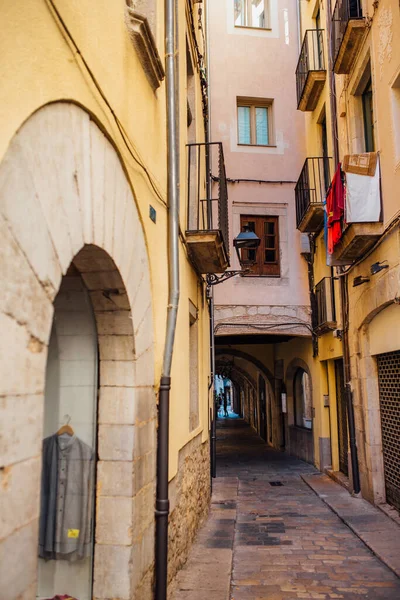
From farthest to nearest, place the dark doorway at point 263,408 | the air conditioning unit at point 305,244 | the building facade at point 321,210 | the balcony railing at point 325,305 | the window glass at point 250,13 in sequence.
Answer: the dark doorway at point 263,408 → the window glass at point 250,13 → the air conditioning unit at point 305,244 → the balcony railing at point 325,305 → the building facade at point 321,210

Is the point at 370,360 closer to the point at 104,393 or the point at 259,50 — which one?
the point at 104,393

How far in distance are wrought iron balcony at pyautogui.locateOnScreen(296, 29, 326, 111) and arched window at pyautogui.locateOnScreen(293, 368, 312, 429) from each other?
24.6ft

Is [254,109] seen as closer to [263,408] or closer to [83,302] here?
[83,302]

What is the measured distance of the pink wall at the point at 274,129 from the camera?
40.6ft

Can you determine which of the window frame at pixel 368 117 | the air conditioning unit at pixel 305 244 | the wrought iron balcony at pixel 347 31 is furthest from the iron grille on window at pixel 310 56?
Result: the air conditioning unit at pixel 305 244

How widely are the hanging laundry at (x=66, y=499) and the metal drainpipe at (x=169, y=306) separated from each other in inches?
32.4

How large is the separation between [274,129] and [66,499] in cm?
1141

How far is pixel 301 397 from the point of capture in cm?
1614

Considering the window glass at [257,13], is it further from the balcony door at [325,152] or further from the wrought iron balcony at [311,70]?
the balcony door at [325,152]

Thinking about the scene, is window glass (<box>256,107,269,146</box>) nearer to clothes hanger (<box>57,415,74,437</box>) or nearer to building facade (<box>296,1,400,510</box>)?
building facade (<box>296,1,400,510</box>)

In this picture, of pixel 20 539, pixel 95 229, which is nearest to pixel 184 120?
pixel 95 229

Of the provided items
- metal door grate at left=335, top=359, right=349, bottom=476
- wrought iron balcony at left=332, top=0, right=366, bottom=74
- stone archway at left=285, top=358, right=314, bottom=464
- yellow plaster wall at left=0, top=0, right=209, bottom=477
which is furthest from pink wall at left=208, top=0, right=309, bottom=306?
yellow plaster wall at left=0, top=0, right=209, bottom=477

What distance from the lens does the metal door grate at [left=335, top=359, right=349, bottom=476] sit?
11062mm

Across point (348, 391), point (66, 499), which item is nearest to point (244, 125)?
point (348, 391)
